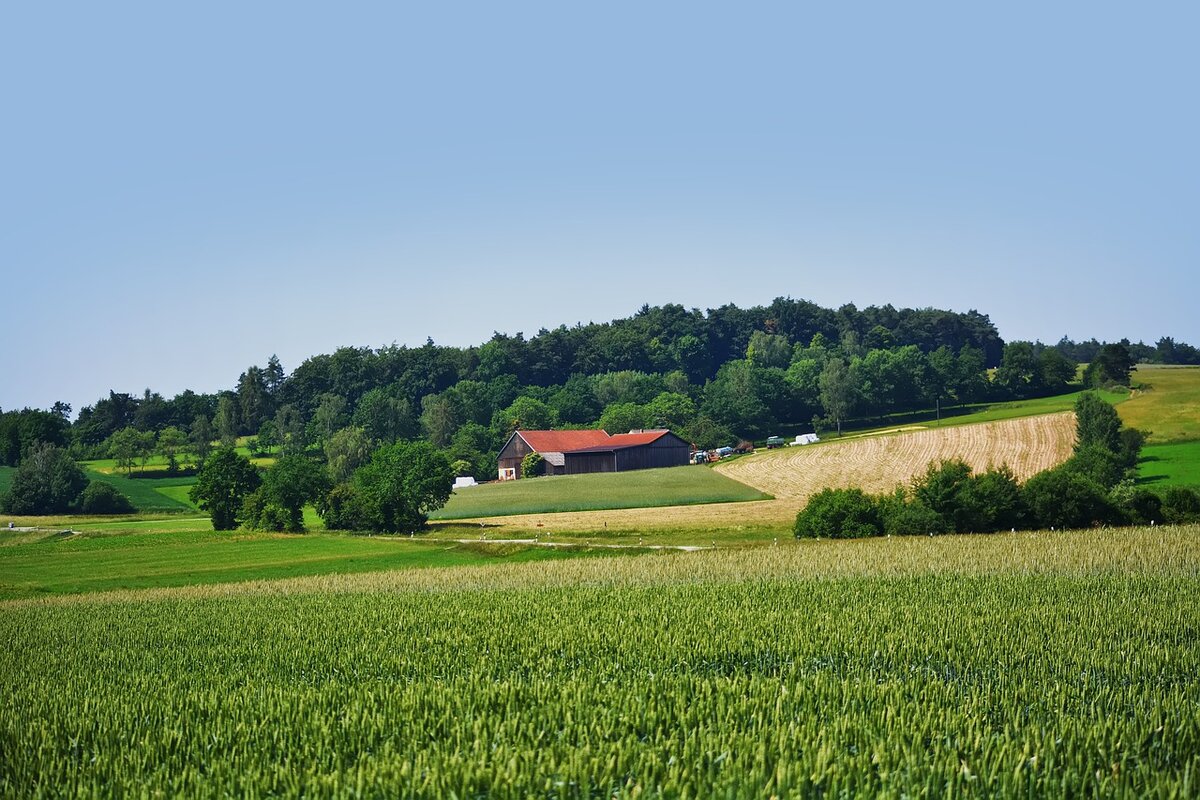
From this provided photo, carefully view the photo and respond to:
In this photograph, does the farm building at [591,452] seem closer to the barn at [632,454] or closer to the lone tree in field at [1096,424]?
the barn at [632,454]

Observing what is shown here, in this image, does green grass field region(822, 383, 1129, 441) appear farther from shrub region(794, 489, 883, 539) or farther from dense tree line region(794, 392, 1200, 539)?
shrub region(794, 489, 883, 539)

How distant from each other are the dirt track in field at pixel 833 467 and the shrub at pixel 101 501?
40.4 meters

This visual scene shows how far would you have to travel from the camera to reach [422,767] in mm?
11398

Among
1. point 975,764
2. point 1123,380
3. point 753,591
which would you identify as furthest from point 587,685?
point 1123,380

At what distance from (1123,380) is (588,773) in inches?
5594

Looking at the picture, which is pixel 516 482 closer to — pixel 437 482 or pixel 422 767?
pixel 437 482

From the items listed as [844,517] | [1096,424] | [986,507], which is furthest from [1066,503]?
[1096,424]

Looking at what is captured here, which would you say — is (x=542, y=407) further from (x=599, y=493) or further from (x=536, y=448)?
(x=599, y=493)

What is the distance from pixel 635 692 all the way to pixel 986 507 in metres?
46.1

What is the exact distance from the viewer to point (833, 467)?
104438 mm

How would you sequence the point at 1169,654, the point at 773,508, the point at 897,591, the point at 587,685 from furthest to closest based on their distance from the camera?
1. the point at 773,508
2. the point at 897,591
3. the point at 1169,654
4. the point at 587,685

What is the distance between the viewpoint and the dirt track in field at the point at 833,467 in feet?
246

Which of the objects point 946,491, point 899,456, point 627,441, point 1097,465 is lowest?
point 946,491

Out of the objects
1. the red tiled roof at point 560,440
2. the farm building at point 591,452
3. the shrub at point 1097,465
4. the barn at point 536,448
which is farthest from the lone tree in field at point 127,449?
the shrub at point 1097,465
